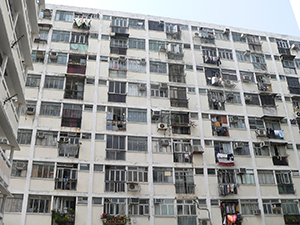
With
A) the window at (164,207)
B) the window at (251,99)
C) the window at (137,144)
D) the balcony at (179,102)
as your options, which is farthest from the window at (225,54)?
the window at (164,207)

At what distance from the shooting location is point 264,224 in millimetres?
21312

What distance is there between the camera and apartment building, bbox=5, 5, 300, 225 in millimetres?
20016

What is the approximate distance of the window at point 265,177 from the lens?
2295 cm

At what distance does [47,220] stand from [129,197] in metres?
5.26

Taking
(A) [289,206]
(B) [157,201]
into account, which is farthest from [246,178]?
(B) [157,201]

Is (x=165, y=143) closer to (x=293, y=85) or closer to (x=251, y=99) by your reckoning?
(x=251, y=99)

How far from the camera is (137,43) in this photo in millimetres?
26109

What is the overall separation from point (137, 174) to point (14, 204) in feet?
26.1

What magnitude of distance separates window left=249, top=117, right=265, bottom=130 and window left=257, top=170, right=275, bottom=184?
3637 mm

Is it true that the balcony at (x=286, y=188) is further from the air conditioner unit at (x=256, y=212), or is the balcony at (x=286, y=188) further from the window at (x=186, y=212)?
the window at (x=186, y=212)

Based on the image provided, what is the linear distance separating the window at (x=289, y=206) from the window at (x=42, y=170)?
1670 centimetres

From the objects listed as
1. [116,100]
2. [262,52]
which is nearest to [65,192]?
[116,100]

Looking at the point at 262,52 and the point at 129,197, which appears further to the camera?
the point at 262,52

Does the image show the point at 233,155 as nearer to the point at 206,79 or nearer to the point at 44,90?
the point at 206,79
